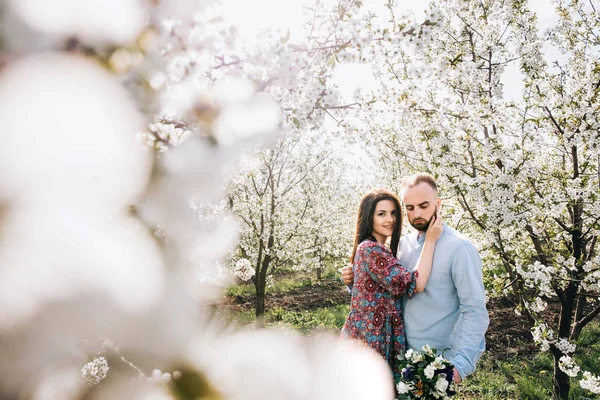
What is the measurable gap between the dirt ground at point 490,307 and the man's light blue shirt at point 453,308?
477 cm

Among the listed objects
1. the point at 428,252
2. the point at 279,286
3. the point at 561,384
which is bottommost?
the point at 279,286

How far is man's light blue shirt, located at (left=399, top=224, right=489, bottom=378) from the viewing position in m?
2.22

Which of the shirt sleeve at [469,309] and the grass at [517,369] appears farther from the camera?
the grass at [517,369]

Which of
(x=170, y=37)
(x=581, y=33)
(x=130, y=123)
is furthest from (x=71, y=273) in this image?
(x=581, y=33)

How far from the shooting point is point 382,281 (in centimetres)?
246

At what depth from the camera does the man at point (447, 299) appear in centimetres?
222

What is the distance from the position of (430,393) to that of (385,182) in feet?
34.9

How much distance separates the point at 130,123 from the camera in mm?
1021

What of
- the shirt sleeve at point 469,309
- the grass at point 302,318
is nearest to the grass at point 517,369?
the grass at point 302,318

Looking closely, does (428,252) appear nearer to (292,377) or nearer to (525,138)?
(292,377)

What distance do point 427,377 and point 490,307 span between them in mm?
7933

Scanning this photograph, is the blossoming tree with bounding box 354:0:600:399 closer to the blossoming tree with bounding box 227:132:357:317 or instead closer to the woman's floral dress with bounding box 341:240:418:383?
the woman's floral dress with bounding box 341:240:418:383

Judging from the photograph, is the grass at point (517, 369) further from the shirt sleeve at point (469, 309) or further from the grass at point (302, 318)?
the shirt sleeve at point (469, 309)

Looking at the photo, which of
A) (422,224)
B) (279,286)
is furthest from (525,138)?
(279,286)
